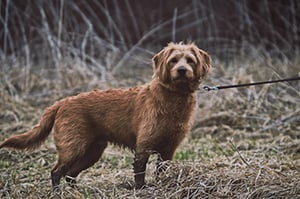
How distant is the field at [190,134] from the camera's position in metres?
4.18

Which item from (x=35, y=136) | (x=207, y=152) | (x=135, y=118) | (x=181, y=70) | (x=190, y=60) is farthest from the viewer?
(x=207, y=152)

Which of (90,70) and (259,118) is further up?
(90,70)

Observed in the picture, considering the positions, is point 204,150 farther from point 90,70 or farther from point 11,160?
point 90,70

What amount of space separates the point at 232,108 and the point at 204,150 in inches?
63.1

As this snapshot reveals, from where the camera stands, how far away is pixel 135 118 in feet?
15.4

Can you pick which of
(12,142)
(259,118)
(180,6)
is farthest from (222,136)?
(180,6)

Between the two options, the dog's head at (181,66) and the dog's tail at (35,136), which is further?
the dog's tail at (35,136)

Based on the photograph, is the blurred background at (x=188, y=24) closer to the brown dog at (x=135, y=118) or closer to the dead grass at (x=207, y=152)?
the dead grass at (x=207, y=152)

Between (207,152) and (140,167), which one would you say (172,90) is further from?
(207,152)

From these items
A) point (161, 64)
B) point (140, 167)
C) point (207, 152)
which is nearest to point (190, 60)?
point (161, 64)

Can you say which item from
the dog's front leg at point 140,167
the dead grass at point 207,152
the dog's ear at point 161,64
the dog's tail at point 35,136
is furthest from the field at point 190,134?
the dog's ear at point 161,64

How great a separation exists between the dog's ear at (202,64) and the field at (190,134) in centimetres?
62

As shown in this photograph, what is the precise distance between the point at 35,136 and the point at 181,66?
150 cm

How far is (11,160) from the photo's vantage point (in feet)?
19.6
